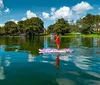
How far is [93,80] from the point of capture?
62.3ft

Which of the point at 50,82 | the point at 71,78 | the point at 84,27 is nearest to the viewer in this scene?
the point at 50,82

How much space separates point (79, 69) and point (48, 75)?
13.7ft

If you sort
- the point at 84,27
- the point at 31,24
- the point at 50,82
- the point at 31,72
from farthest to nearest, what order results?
the point at 31,24
the point at 84,27
the point at 31,72
the point at 50,82

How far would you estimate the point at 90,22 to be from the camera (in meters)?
188

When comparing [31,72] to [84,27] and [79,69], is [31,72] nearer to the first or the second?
[79,69]

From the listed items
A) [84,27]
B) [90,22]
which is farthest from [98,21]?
[84,27]

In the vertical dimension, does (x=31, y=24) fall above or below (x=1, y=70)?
above

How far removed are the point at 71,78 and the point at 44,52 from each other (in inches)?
806

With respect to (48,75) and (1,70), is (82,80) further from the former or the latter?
(1,70)

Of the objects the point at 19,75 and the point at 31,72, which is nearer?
the point at 19,75

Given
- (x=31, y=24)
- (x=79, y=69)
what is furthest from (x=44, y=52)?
(x=31, y=24)

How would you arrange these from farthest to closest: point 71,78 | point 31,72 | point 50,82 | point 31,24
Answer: point 31,24 → point 31,72 → point 71,78 → point 50,82

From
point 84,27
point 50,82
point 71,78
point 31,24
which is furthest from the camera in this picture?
point 31,24

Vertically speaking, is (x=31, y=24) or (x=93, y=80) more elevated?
(x=31, y=24)
